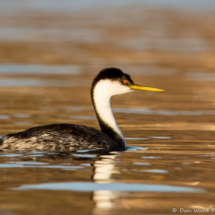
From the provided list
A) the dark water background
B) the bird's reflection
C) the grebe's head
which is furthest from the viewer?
the grebe's head

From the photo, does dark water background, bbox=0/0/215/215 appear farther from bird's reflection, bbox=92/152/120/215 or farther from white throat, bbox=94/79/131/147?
white throat, bbox=94/79/131/147

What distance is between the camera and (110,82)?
11.3m

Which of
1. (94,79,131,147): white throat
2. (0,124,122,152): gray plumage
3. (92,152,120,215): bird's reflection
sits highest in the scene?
(94,79,131,147): white throat

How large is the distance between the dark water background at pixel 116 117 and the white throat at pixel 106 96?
0.60m

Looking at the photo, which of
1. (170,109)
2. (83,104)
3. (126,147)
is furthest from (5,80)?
(126,147)

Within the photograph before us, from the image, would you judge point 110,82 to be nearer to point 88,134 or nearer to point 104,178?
point 88,134

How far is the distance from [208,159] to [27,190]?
10.9ft

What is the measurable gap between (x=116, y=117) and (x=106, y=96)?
359cm

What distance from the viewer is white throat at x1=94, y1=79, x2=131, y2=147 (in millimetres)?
11289

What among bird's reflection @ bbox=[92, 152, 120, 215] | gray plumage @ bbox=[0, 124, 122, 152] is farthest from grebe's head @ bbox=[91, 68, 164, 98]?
bird's reflection @ bbox=[92, 152, 120, 215]

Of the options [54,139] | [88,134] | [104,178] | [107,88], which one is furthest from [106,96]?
[104,178]

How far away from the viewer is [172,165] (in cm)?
963

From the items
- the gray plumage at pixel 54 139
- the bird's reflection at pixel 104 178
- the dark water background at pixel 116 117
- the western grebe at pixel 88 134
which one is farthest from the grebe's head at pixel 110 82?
the bird's reflection at pixel 104 178

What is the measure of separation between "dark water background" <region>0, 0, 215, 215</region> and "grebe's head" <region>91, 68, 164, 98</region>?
102cm
